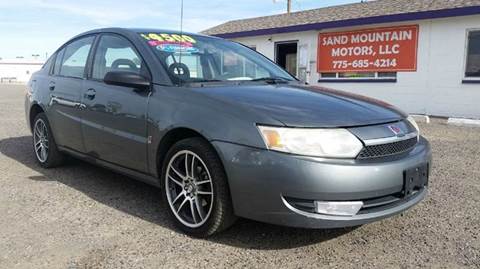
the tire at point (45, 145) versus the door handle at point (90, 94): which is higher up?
the door handle at point (90, 94)

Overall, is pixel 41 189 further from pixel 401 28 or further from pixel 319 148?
pixel 401 28

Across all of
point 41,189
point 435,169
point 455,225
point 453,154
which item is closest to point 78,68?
point 41,189

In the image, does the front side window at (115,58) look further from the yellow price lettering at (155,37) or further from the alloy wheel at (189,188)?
the alloy wheel at (189,188)

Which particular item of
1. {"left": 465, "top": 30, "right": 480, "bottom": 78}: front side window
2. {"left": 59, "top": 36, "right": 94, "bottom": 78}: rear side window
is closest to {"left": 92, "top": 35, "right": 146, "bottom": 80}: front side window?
{"left": 59, "top": 36, "right": 94, "bottom": 78}: rear side window

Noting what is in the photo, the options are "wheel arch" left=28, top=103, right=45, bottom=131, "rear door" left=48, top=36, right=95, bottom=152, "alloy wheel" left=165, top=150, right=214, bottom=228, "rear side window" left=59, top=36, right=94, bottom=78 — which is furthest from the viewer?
"wheel arch" left=28, top=103, right=45, bottom=131

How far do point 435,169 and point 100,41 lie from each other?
4194 millimetres

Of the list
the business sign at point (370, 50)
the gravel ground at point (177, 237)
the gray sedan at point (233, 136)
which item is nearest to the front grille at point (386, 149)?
the gray sedan at point (233, 136)

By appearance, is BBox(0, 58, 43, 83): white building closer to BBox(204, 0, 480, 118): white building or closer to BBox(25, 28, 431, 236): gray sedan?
BBox(204, 0, 480, 118): white building

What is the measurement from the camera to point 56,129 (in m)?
5.20

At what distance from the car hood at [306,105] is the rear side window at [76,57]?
1899mm

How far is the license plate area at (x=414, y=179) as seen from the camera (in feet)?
10.4

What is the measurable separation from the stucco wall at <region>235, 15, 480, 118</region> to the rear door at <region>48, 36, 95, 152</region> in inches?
398

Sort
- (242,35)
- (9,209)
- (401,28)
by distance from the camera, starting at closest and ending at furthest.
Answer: (9,209) → (401,28) → (242,35)

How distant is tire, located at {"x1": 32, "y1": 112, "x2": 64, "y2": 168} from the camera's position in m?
5.40
